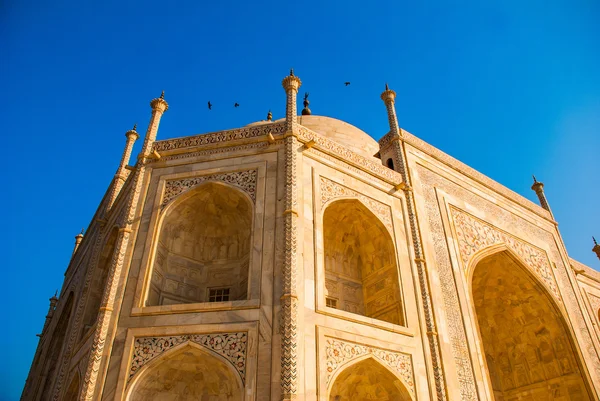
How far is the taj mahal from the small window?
0.15ft

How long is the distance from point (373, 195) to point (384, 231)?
87 centimetres

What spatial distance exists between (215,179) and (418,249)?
189 inches

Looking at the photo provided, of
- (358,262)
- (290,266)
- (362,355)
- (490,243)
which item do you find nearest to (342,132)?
(358,262)

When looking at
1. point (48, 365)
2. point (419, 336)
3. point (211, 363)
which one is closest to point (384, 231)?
point (419, 336)

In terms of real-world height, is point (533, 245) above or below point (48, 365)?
above

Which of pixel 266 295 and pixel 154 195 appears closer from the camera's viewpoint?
pixel 266 295

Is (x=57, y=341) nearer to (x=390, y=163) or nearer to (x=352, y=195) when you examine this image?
(x=352, y=195)

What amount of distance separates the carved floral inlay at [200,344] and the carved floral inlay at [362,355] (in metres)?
1.46

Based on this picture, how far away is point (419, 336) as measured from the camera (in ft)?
29.8

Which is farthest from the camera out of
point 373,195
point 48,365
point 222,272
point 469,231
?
point 48,365

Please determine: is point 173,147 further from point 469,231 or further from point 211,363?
point 469,231

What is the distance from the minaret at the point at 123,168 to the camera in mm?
12836

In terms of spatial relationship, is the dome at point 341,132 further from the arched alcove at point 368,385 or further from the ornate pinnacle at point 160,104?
the arched alcove at point 368,385

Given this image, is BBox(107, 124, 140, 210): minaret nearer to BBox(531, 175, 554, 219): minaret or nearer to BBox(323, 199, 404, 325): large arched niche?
BBox(323, 199, 404, 325): large arched niche
